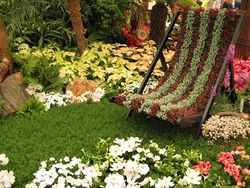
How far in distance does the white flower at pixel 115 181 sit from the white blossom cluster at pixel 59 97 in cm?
265

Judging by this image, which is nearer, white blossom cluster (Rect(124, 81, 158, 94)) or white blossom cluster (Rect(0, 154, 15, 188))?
white blossom cluster (Rect(0, 154, 15, 188))

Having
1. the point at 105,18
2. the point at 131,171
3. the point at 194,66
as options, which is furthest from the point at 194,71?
the point at 105,18

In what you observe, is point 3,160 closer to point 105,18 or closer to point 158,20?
point 105,18

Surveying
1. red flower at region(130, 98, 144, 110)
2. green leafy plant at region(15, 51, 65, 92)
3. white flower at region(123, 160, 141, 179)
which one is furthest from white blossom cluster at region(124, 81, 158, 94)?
white flower at region(123, 160, 141, 179)

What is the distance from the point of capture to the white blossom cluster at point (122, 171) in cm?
379

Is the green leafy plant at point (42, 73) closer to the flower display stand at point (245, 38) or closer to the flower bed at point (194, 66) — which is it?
the flower bed at point (194, 66)

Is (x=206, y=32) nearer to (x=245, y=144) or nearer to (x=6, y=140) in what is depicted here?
(x=245, y=144)

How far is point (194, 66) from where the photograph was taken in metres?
5.72

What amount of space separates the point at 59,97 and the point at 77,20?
6.96 feet

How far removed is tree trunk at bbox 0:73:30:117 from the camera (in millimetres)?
5901

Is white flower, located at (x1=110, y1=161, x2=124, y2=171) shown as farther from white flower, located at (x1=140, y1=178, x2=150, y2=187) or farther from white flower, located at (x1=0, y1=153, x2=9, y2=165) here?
white flower, located at (x1=0, y1=153, x2=9, y2=165)

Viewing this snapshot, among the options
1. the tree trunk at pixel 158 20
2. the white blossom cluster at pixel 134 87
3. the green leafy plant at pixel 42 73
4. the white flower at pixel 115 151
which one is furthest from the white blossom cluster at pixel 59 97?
the tree trunk at pixel 158 20

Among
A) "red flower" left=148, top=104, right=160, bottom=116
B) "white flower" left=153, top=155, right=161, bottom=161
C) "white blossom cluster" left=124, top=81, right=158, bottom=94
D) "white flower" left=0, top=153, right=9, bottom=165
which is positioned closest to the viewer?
"white flower" left=153, top=155, right=161, bottom=161

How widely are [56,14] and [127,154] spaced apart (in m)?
5.42
